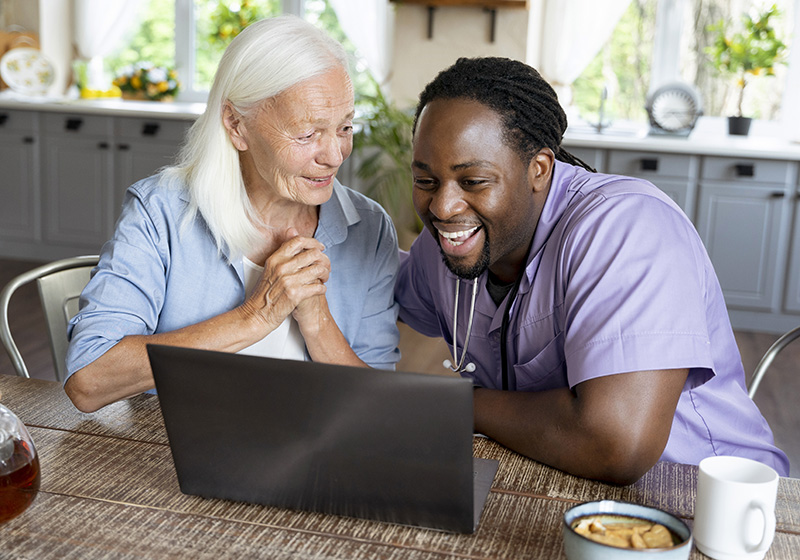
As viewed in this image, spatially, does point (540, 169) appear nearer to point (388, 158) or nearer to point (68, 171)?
point (388, 158)

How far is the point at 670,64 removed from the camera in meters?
4.89

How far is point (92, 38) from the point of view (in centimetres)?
559

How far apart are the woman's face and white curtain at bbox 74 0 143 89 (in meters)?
4.50

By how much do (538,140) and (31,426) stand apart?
2.91 feet

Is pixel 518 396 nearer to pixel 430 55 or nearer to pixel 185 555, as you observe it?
pixel 185 555

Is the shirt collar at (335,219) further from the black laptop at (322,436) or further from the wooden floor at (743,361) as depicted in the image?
the wooden floor at (743,361)

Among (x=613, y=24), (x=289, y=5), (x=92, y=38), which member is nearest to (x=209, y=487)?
(x=613, y=24)

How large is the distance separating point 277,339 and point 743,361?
116 inches

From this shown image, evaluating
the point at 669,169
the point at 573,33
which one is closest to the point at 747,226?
the point at 669,169

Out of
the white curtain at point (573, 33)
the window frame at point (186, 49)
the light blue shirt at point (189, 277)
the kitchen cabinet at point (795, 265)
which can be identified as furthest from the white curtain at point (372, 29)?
the light blue shirt at point (189, 277)

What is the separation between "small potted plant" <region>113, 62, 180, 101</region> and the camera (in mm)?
5430

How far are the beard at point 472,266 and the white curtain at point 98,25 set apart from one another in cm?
485

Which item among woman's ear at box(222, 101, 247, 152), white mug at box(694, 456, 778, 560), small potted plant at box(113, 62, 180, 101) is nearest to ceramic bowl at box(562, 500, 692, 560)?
white mug at box(694, 456, 778, 560)

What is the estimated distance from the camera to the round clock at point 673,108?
4469 millimetres
